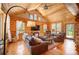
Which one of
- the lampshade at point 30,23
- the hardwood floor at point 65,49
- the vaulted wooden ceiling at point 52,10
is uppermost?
the vaulted wooden ceiling at point 52,10

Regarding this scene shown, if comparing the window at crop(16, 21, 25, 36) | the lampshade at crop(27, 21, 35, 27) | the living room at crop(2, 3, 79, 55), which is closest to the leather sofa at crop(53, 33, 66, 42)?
the living room at crop(2, 3, 79, 55)

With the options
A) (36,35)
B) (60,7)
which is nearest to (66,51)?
(36,35)

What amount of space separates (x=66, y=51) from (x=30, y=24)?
0.79 meters

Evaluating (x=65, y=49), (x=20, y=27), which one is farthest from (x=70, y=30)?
(x=20, y=27)

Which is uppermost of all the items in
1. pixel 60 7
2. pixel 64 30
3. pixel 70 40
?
pixel 60 7

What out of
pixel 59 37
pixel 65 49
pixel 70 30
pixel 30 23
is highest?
pixel 30 23

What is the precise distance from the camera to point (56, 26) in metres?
2.75

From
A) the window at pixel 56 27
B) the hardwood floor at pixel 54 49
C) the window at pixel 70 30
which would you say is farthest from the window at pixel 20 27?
the window at pixel 70 30

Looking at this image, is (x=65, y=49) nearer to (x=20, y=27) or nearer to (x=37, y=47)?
(x=37, y=47)

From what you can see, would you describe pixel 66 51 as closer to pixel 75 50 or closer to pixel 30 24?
pixel 75 50

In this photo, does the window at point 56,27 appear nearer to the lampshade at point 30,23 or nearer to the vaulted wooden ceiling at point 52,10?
the vaulted wooden ceiling at point 52,10

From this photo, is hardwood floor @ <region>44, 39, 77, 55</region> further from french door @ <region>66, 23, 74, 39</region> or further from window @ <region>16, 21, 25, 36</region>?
window @ <region>16, 21, 25, 36</region>
